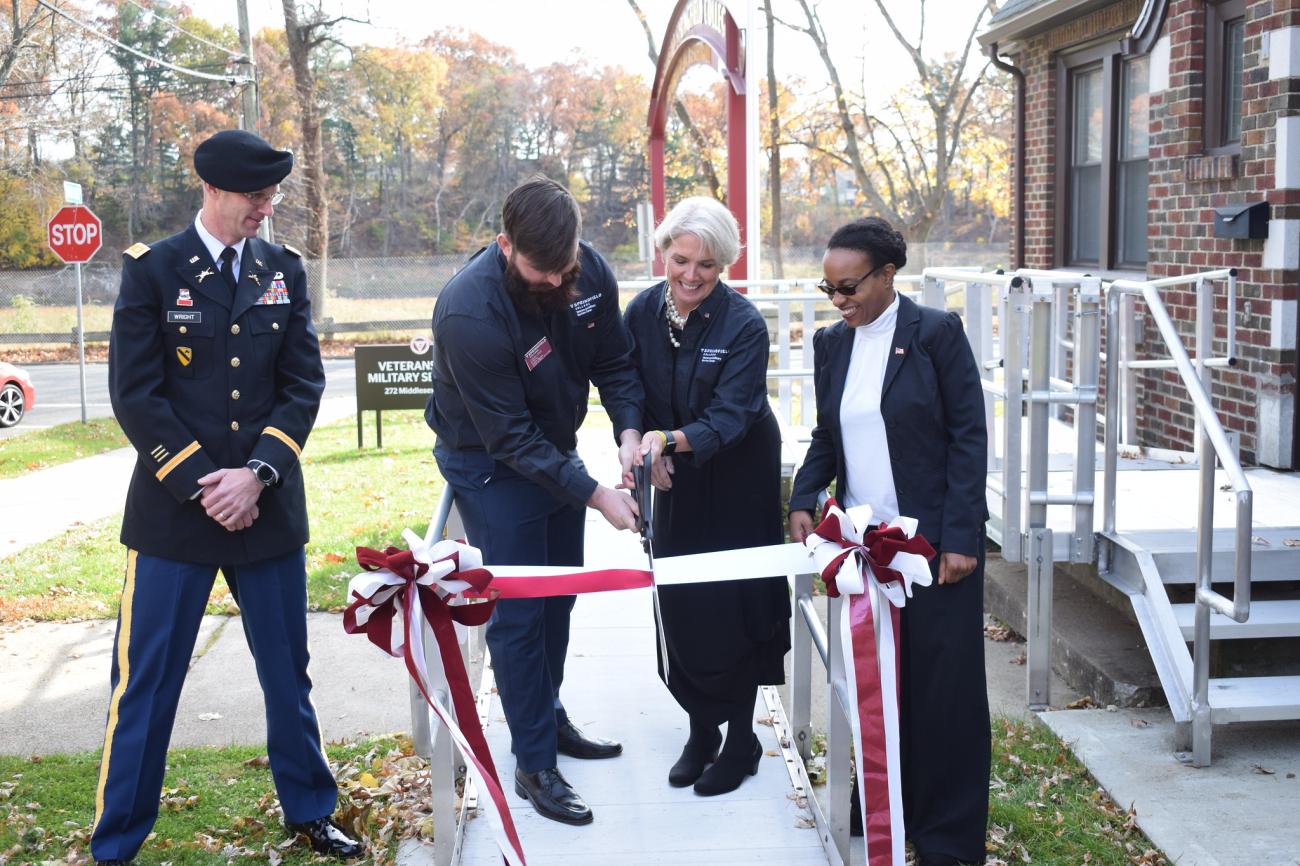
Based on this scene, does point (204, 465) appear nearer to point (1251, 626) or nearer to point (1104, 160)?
point (1251, 626)

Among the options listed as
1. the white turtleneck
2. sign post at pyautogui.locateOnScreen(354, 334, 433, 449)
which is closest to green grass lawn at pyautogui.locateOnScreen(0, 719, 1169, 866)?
the white turtleneck

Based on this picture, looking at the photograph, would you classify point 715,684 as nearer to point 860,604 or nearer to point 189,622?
point 860,604

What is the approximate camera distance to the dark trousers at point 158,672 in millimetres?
3734

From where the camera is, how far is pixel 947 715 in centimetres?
379

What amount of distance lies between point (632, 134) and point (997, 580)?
135 ft

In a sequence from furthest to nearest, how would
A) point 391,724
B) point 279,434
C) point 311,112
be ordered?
point 311,112, point 391,724, point 279,434

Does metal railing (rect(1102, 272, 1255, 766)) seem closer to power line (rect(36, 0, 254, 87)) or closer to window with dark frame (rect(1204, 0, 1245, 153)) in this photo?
window with dark frame (rect(1204, 0, 1245, 153))

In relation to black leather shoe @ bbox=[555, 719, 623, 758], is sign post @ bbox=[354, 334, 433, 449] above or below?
above

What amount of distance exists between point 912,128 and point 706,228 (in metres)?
34.0

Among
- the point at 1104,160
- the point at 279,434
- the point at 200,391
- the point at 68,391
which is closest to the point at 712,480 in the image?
the point at 279,434

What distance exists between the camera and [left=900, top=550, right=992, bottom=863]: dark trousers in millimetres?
3766

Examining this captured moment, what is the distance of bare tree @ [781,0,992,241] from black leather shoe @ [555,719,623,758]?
28618mm

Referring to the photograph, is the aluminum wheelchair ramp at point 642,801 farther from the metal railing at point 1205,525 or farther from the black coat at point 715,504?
the metal railing at point 1205,525

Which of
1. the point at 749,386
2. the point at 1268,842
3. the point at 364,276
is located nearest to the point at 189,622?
the point at 749,386
